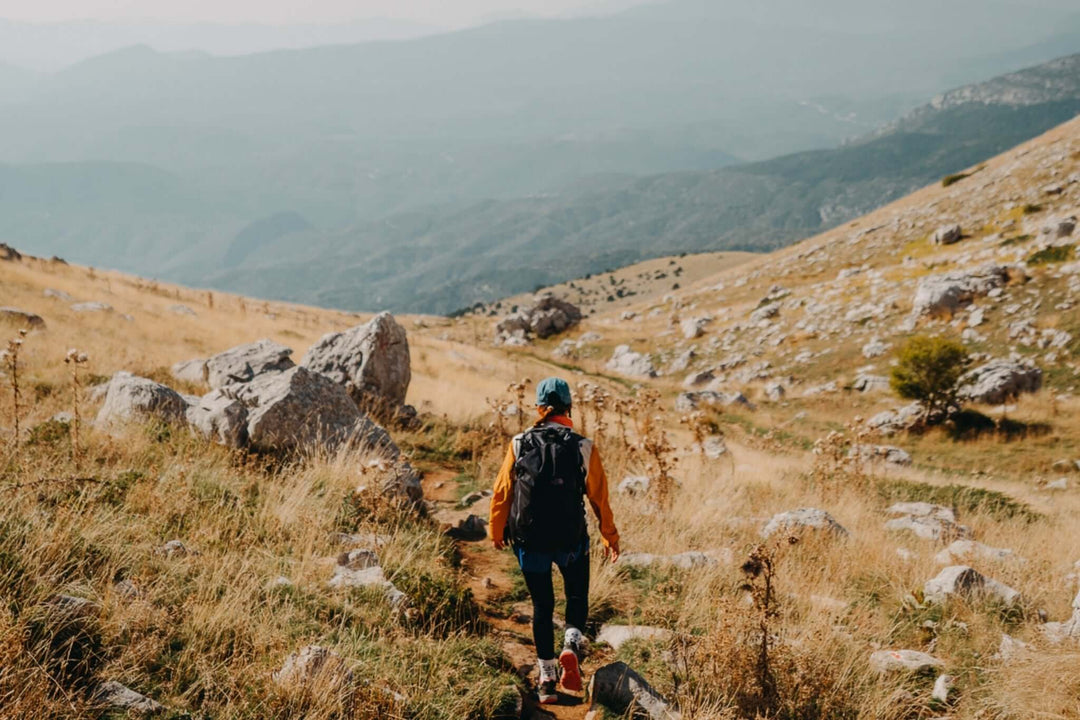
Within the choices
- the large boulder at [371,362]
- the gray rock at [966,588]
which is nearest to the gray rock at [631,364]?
the large boulder at [371,362]

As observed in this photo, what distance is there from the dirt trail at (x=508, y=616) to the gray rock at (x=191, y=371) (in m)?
6.90

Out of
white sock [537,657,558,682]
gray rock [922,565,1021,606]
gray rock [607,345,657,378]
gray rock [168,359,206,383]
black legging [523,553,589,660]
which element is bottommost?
gray rock [607,345,657,378]

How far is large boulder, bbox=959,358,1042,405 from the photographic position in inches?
721

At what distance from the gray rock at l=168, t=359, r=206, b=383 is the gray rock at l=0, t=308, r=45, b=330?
5201 mm

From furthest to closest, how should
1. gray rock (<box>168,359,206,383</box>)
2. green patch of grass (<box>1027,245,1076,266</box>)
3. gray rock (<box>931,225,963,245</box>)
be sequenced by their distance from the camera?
gray rock (<box>931,225,963,245</box>)
green patch of grass (<box>1027,245,1076,266</box>)
gray rock (<box>168,359,206,383</box>)

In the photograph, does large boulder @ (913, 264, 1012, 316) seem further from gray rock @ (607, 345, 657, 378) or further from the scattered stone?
the scattered stone

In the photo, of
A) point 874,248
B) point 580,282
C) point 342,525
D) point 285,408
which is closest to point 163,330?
point 285,408

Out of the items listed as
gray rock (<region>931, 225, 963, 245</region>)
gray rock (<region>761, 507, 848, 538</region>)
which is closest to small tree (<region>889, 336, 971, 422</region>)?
gray rock (<region>761, 507, 848, 538</region>)

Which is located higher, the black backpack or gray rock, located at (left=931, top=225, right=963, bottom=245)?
gray rock, located at (left=931, top=225, right=963, bottom=245)

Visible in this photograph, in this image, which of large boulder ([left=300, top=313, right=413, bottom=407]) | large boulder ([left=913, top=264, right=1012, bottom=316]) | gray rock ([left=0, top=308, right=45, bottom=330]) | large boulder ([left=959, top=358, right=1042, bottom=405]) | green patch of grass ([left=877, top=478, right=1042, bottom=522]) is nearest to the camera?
green patch of grass ([left=877, top=478, right=1042, bottom=522])

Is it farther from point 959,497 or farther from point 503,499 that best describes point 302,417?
point 959,497

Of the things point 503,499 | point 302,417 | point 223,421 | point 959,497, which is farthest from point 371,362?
point 959,497

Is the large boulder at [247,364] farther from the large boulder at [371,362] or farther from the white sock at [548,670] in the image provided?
the white sock at [548,670]

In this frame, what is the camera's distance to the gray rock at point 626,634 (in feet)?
15.5
